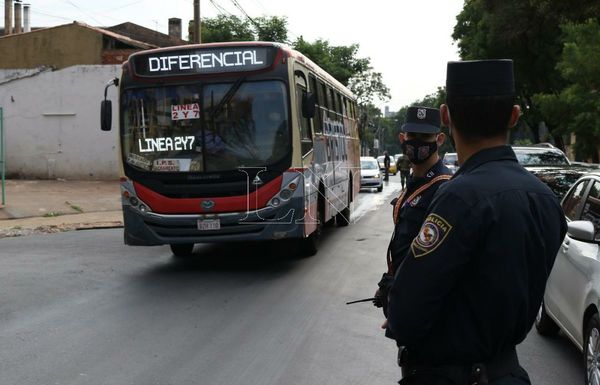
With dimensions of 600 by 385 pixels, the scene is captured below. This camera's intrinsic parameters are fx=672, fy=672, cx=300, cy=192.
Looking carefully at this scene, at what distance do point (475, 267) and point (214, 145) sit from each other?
7.63 metres

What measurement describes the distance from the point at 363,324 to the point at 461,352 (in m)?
4.63

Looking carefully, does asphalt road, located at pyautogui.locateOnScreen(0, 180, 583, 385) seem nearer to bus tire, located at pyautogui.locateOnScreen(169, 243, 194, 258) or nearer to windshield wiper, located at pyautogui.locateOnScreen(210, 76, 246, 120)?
bus tire, located at pyautogui.locateOnScreen(169, 243, 194, 258)

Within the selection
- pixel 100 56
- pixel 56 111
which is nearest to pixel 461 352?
pixel 56 111

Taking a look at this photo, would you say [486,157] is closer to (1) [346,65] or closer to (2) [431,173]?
(2) [431,173]

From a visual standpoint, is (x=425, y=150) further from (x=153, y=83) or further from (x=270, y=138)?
(x=153, y=83)

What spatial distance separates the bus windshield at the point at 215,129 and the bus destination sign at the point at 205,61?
0.73ft

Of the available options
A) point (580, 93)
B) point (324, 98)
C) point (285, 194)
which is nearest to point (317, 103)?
point (324, 98)

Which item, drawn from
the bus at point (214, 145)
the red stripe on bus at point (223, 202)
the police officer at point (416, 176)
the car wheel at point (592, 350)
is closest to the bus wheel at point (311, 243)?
the bus at point (214, 145)

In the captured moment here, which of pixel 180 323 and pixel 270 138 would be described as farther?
pixel 270 138

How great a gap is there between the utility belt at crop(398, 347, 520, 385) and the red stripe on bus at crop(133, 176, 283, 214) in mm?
7062

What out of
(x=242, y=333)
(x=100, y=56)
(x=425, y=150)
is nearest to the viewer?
(x=425, y=150)

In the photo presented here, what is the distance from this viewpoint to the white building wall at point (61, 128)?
2697 centimetres

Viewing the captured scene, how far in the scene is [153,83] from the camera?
379 inches

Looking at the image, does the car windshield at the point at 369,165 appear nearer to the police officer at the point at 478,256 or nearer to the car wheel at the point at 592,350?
the car wheel at the point at 592,350
